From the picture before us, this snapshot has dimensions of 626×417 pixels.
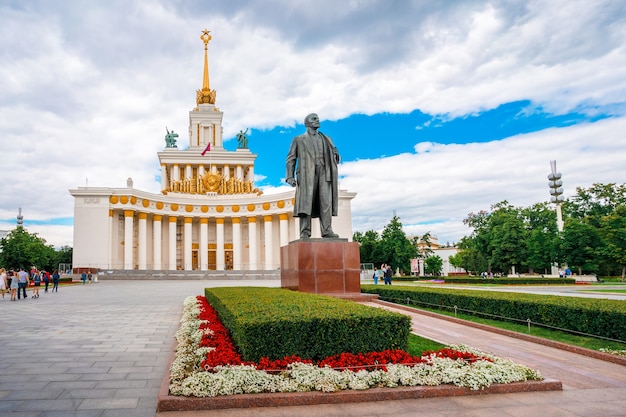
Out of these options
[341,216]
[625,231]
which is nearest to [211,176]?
[341,216]

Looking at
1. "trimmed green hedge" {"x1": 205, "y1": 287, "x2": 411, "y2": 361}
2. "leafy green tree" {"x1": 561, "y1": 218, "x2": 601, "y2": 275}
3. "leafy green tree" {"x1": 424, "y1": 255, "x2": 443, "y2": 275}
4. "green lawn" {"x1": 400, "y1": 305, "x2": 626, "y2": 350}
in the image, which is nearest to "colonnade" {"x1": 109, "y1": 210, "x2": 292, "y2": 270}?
"leafy green tree" {"x1": 424, "y1": 255, "x2": 443, "y2": 275}

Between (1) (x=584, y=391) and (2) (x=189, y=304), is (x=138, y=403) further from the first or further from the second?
(2) (x=189, y=304)

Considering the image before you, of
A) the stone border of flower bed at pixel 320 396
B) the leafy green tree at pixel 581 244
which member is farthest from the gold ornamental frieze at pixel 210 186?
the stone border of flower bed at pixel 320 396

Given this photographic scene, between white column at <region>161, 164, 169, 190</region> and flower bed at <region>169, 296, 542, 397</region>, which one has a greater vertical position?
white column at <region>161, 164, 169, 190</region>

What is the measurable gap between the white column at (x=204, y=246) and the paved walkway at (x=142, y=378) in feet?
139

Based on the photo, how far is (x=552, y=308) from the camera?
29.9 ft

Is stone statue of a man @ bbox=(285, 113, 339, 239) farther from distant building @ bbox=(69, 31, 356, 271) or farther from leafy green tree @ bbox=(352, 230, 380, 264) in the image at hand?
distant building @ bbox=(69, 31, 356, 271)

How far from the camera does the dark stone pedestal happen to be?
1136 cm

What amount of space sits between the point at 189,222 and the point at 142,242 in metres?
6.17

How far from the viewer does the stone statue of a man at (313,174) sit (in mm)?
12047

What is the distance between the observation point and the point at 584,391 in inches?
194

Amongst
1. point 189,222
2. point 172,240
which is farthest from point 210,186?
point 172,240

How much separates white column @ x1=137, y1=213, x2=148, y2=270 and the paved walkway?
39694 millimetres

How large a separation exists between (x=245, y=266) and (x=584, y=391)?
50.8m
